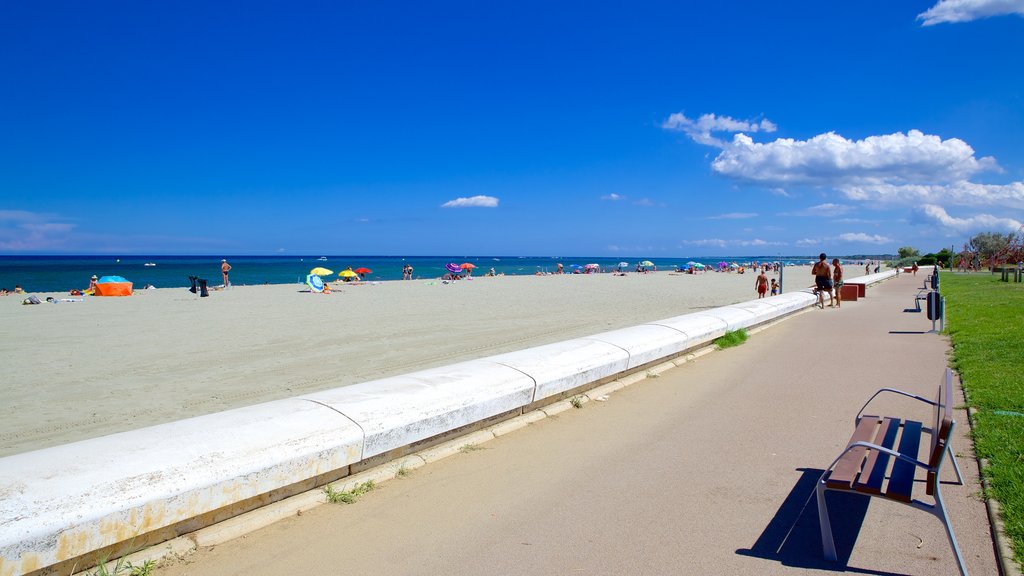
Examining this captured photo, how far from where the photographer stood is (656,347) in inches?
296

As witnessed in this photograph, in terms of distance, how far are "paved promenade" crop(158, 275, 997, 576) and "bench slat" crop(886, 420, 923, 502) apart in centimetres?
38

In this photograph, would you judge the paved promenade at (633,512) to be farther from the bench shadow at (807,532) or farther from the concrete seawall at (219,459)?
the concrete seawall at (219,459)

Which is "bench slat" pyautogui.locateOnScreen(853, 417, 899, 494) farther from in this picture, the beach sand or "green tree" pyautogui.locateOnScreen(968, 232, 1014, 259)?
"green tree" pyautogui.locateOnScreen(968, 232, 1014, 259)

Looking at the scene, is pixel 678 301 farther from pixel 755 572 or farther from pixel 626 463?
pixel 755 572

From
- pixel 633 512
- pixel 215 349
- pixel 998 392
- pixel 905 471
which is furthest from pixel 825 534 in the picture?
Result: pixel 215 349

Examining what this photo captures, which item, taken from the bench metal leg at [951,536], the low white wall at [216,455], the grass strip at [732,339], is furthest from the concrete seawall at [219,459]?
the grass strip at [732,339]

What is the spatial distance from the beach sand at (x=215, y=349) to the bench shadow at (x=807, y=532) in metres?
5.46

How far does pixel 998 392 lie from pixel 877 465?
3998 mm

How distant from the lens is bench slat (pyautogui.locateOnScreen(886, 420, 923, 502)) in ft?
9.35

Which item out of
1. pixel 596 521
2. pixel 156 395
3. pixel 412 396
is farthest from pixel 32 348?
pixel 596 521

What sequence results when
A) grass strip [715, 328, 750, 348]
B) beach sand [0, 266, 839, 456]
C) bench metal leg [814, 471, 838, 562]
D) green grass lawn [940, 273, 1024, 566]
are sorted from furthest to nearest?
grass strip [715, 328, 750, 348] < beach sand [0, 266, 839, 456] < green grass lawn [940, 273, 1024, 566] < bench metal leg [814, 471, 838, 562]

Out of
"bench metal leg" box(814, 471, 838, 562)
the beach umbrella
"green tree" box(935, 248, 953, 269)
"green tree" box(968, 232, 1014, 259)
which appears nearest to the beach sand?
"bench metal leg" box(814, 471, 838, 562)

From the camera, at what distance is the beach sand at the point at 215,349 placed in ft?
21.6

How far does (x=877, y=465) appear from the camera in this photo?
10.5 ft
